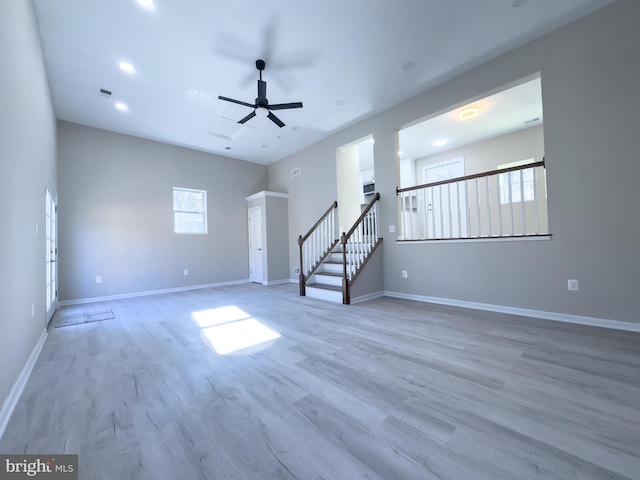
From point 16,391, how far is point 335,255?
14.8ft

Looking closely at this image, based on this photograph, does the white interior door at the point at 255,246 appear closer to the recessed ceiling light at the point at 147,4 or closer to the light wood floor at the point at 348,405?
the light wood floor at the point at 348,405

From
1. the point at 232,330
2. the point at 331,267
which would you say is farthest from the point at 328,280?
the point at 232,330

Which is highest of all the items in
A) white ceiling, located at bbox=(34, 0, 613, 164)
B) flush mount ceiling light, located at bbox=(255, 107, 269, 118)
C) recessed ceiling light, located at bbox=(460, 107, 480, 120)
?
white ceiling, located at bbox=(34, 0, 613, 164)

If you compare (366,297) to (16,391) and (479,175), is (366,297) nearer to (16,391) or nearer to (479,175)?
(479,175)

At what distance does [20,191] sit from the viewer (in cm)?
216

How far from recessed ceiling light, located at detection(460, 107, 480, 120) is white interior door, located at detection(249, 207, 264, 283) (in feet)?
16.8

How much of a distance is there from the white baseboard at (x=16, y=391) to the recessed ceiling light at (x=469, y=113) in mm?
6722

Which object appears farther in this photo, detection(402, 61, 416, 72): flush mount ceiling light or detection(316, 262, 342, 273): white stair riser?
detection(316, 262, 342, 273): white stair riser

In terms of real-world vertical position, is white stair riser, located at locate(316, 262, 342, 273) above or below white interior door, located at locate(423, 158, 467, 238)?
below

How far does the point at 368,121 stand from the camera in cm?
530

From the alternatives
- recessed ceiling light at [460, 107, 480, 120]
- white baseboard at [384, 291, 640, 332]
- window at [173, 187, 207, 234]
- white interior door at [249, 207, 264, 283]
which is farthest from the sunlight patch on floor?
recessed ceiling light at [460, 107, 480, 120]

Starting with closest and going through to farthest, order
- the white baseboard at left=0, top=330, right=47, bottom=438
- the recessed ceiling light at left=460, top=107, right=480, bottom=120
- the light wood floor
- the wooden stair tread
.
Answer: the light wood floor < the white baseboard at left=0, top=330, right=47, bottom=438 < the wooden stair tread < the recessed ceiling light at left=460, top=107, right=480, bottom=120

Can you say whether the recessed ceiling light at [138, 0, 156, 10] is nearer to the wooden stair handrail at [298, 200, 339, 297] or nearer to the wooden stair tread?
the wooden stair handrail at [298, 200, 339, 297]

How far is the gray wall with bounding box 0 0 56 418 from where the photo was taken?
174 cm
